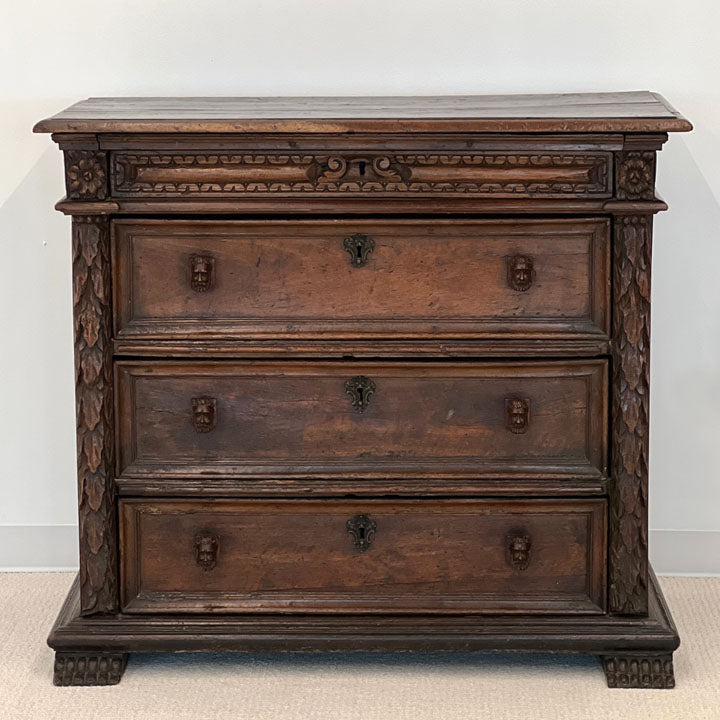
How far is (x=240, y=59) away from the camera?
319cm

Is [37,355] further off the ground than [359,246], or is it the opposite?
[359,246]

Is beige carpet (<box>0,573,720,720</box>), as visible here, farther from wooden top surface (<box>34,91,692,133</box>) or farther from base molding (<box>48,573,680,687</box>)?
wooden top surface (<box>34,91,692,133</box>)

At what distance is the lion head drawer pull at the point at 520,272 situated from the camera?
2645 mm

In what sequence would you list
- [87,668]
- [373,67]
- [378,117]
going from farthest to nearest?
[373,67] → [87,668] → [378,117]

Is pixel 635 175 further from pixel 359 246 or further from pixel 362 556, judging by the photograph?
pixel 362 556

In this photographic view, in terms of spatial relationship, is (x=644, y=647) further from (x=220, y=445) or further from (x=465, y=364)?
(x=220, y=445)

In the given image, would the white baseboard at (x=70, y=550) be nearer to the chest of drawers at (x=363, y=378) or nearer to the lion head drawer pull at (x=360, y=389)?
the chest of drawers at (x=363, y=378)

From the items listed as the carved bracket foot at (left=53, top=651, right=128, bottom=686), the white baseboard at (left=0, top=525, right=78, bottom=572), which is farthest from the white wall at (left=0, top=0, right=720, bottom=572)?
the carved bracket foot at (left=53, top=651, right=128, bottom=686)

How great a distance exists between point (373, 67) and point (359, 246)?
2.34ft

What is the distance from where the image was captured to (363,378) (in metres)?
2.72

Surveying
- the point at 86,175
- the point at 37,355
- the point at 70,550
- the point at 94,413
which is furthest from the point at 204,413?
the point at 70,550

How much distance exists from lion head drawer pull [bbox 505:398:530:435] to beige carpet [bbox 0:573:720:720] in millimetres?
554

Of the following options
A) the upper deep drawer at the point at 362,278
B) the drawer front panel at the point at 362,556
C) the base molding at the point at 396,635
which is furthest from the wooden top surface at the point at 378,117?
the base molding at the point at 396,635

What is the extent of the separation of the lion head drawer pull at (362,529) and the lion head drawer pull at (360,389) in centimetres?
25
